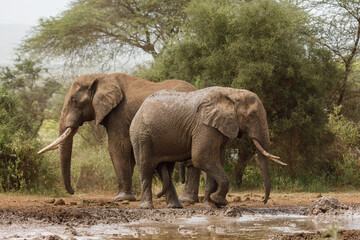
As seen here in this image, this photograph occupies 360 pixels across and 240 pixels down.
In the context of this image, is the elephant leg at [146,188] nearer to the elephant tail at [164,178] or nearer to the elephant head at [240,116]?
the elephant tail at [164,178]

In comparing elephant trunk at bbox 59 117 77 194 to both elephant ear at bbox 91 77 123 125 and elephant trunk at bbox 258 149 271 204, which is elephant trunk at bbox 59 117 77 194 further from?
elephant trunk at bbox 258 149 271 204

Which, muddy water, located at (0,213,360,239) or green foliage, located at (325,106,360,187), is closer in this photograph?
muddy water, located at (0,213,360,239)

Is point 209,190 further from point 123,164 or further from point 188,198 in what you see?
point 123,164

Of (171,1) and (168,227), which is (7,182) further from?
(171,1)

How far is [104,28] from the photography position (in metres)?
30.0

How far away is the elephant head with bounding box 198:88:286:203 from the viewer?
9.84 meters

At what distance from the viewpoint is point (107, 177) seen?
14.7m

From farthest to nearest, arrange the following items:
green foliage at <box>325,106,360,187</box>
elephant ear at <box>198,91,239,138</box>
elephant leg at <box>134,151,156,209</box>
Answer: green foliage at <box>325,106,360,187</box> → elephant leg at <box>134,151,156,209</box> → elephant ear at <box>198,91,239,138</box>

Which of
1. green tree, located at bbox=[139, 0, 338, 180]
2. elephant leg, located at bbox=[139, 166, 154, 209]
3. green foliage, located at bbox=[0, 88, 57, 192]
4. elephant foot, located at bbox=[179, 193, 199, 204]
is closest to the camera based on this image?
elephant leg, located at bbox=[139, 166, 154, 209]

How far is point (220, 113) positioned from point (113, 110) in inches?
116

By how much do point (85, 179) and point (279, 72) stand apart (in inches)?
212

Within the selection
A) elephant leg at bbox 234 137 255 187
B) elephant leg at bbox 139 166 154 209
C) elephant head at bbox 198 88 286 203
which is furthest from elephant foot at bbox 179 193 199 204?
elephant leg at bbox 234 137 255 187

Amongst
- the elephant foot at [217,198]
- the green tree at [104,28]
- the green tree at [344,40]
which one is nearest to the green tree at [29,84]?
the green tree at [104,28]

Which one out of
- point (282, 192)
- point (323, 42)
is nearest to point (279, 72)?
point (282, 192)
